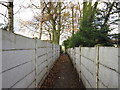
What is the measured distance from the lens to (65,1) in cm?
1509

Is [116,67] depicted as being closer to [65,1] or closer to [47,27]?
[65,1]

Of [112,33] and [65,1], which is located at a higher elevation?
[65,1]

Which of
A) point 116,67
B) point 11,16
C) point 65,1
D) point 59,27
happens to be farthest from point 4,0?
point 59,27

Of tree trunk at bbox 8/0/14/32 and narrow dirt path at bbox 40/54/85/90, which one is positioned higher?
tree trunk at bbox 8/0/14/32

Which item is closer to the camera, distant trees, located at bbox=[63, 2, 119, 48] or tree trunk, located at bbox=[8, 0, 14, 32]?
tree trunk, located at bbox=[8, 0, 14, 32]

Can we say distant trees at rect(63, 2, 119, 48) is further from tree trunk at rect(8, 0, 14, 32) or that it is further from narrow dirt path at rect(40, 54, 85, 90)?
tree trunk at rect(8, 0, 14, 32)

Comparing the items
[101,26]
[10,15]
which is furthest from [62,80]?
[10,15]

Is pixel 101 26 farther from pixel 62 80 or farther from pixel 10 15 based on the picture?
pixel 10 15

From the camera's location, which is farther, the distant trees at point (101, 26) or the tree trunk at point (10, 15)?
the distant trees at point (101, 26)

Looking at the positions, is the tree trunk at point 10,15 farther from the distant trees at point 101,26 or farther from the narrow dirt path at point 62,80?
the distant trees at point 101,26

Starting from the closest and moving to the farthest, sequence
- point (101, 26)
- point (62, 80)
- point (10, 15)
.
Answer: point (10, 15) < point (101, 26) < point (62, 80)

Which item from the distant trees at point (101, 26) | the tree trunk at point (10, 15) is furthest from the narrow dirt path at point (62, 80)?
the tree trunk at point (10, 15)

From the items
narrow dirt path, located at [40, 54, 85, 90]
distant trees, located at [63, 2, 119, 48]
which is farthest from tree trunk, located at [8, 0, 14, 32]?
distant trees, located at [63, 2, 119, 48]

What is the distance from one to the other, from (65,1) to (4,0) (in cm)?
1106
